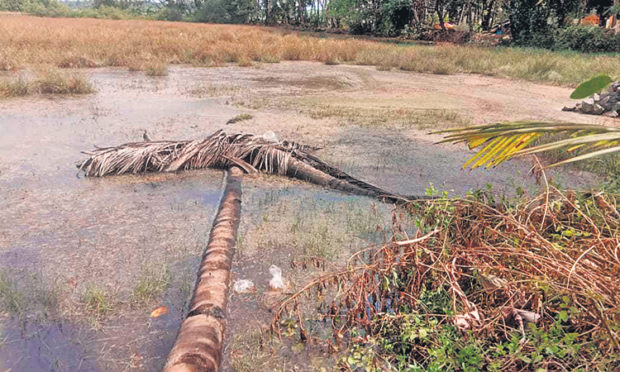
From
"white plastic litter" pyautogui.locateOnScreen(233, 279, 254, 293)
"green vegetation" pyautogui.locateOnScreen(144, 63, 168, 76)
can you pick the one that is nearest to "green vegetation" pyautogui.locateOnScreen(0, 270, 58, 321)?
"white plastic litter" pyautogui.locateOnScreen(233, 279, 254, 293)

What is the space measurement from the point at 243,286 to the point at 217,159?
2.88 metres

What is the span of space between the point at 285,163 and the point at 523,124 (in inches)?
155

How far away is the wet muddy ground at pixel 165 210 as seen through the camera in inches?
109

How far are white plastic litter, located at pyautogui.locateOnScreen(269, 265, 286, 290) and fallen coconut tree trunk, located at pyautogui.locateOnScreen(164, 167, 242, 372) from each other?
0.35 metres

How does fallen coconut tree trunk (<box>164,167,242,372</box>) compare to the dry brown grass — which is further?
the dry brown grass

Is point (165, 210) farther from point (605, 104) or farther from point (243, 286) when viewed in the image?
point (605, 104)

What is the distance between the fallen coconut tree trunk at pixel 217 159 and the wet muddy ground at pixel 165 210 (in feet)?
0.54

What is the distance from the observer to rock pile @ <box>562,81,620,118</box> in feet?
30.6

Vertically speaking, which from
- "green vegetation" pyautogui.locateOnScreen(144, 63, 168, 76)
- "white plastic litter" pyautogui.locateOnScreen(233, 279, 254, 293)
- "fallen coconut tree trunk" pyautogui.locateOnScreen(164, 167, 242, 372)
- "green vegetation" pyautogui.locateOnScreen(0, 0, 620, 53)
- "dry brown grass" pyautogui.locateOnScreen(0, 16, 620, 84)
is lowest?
"white plastic litter" pyautogui.locateOnScreen(233, 279, 254, 293)

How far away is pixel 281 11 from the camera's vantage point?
43.1 metres

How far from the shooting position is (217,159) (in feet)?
19.1

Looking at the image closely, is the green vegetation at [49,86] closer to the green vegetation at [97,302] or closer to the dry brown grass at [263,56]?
the dry brown grass at [263,56]

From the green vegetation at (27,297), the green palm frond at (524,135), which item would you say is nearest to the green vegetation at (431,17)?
the green vegetation at (27,297)

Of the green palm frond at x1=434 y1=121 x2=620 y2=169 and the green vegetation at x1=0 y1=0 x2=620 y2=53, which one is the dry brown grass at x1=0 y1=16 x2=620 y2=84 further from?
the green palm frond at x1=434 y1=121 x2=620 y2=169
